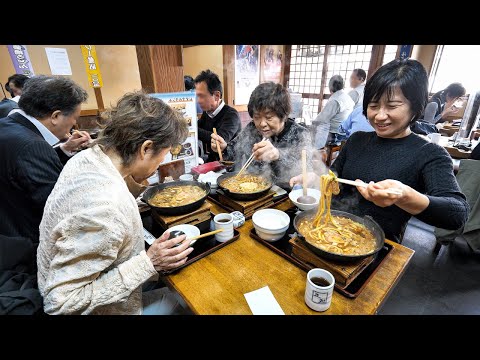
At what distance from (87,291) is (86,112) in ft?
22.3

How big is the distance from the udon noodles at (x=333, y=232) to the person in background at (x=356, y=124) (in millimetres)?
3284

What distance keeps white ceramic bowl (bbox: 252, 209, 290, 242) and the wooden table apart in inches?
3.7

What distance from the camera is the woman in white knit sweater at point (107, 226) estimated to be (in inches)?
46.3

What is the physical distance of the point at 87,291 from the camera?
1.21 metres

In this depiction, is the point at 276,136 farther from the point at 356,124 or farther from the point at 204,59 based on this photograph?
the point at 204,59

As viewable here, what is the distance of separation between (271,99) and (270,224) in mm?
1505

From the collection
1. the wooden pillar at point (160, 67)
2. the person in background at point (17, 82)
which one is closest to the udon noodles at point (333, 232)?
the wooden pillar at point (160, 67)

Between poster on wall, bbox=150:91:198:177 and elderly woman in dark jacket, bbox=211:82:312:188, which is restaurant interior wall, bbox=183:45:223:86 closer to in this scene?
poster on wall, bbox=150:91:198:177

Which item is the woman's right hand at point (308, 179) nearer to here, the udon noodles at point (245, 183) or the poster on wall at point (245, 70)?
the udon noodles at point (245, 183)

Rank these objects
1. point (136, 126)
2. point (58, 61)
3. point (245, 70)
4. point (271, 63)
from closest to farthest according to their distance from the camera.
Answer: point (136, 126)
point (58, 61)
point (245, 70)
point (271, 63)

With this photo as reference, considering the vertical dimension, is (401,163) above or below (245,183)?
above

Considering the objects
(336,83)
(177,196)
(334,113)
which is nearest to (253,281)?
(177,196)

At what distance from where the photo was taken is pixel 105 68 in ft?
21.5

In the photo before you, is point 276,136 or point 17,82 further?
point 17,82
